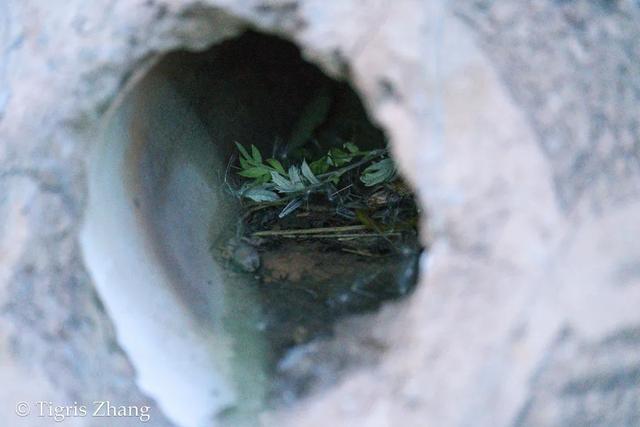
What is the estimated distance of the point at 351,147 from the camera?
Result: 1528 millimetres

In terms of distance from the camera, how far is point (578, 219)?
79 centimetres

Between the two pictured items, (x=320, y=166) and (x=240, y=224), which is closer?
(x=240, y=224)

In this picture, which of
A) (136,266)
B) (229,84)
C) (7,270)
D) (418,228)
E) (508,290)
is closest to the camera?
(508,290)

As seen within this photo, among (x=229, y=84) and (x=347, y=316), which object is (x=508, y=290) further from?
(x=229, y=84)

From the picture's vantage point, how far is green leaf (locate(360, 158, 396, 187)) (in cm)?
144

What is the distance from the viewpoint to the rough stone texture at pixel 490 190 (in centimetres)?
78

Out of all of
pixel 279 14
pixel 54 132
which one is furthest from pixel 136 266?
pixel 279 14

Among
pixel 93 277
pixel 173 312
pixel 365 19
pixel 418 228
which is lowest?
pixel 418 228

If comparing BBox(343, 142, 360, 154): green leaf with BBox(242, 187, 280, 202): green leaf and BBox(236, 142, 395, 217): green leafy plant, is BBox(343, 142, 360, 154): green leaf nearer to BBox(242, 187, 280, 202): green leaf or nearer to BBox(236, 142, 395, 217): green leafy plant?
BBox(236, 142, 395, 217): green leafy plant

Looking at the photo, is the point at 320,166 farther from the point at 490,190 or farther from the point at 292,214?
the point at 490,190

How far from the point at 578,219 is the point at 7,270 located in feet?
2.17

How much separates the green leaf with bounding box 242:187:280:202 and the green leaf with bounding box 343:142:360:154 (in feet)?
0.61

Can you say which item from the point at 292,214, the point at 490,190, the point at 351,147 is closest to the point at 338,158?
the point at 351,147

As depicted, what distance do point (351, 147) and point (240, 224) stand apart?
0.96ft
